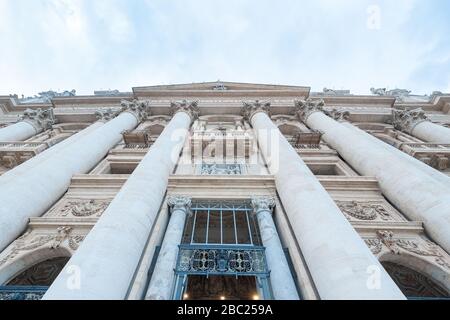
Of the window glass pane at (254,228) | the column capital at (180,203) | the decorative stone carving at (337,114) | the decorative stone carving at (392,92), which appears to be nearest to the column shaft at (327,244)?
the window glass pane at (254,228)

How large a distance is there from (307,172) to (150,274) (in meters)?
6.01

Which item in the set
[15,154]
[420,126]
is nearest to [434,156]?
[420,126]

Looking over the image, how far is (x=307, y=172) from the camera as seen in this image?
904cm

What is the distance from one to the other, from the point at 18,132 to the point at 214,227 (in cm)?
1514

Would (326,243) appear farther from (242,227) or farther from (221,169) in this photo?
(221,169)

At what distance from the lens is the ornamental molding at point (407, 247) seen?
22.5 ft

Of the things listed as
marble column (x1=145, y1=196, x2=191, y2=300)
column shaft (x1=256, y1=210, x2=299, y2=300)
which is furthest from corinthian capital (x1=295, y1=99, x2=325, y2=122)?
marble column (x1=145, y1=196, x2=191, y2=300)

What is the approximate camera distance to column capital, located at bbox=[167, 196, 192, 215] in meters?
8.77

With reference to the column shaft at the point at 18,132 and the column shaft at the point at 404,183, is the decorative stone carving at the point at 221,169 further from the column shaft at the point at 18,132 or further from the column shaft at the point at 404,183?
the column shaft at the point at 18,132

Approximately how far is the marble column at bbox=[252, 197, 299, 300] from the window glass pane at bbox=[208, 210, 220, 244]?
1.60 m

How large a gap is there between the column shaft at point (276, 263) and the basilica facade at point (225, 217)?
0.03 meters

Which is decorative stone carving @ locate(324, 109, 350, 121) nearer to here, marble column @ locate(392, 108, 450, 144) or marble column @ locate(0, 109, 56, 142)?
marble column @ locate(392, 108, 450, 144)
